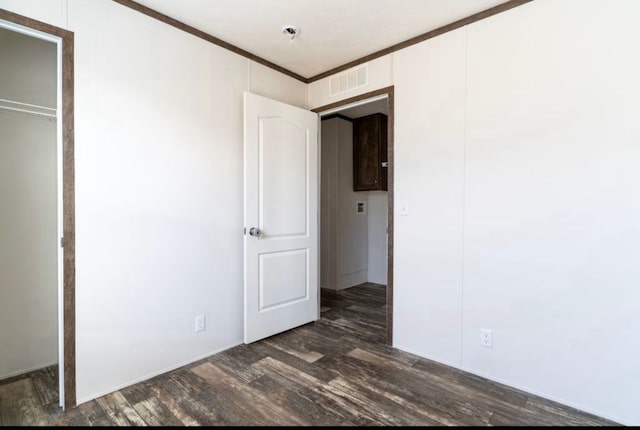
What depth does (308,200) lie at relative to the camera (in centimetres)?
314

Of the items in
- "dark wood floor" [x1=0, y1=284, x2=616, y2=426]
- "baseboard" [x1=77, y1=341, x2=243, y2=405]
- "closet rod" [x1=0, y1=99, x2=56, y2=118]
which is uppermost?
"closet rod" [x1=0, y1=99, x2=56, y2=118]

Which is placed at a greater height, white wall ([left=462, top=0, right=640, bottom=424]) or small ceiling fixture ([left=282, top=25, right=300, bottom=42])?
small ceiling fixture ([left=282, top=25, right=300, bottom=42])

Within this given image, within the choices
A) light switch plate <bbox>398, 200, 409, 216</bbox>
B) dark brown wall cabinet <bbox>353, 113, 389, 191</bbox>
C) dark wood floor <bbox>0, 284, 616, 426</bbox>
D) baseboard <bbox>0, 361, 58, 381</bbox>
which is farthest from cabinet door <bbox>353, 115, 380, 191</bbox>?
baseboard <bbox>0, 361, 58, 381</bbox>

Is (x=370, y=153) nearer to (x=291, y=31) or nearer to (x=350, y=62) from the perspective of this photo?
(x=350, y=62)

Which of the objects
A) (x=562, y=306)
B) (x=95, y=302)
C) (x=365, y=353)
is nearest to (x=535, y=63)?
(x=562, y=306)

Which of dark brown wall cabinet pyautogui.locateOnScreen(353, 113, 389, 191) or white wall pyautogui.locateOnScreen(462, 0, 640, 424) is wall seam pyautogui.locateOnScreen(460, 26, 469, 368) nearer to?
white wall pyautogui.locateOnScreen(462, 0, 640, 424)

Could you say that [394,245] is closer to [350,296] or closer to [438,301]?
[438,301]

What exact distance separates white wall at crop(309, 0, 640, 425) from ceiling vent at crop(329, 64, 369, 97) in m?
0.34

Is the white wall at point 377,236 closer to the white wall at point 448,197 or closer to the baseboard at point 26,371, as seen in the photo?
the white wall at point 448,197

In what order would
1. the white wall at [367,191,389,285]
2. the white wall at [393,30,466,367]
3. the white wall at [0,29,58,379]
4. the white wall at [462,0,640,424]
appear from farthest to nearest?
1. the white wall at [367,191,389,285]
2. the white wall at [393,30,466,367]
3. the white wall at [0,29,58,379]
4. the white wall at [462,0,640,424]

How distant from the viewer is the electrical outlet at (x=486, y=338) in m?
2.15

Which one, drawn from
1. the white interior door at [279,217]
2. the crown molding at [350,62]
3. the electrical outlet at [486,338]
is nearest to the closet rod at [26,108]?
the crown molding at [350,62]

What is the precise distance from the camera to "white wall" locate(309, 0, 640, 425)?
1.72 meters

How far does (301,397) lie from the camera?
1.94 metres
